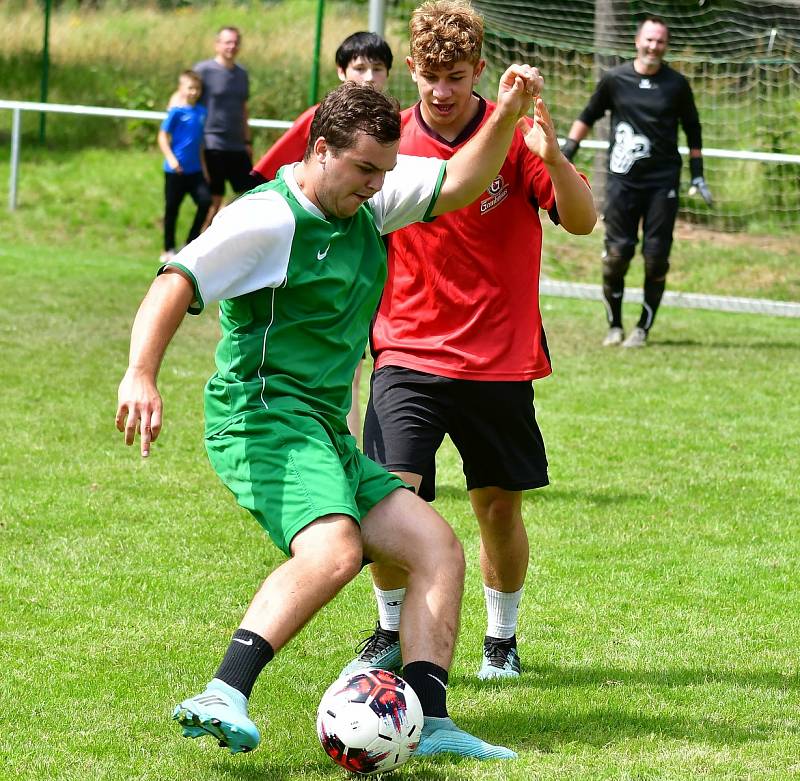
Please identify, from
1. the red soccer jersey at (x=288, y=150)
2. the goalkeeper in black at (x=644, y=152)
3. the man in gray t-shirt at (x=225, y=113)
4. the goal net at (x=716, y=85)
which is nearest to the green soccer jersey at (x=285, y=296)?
the red soccer jersey at (x=288, y=150)

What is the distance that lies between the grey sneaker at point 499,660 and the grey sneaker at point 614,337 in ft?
22.2

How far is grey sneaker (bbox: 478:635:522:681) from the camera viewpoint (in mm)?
4363

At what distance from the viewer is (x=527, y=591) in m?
5.27

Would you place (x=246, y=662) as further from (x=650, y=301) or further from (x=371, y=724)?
(x=650, y=301)

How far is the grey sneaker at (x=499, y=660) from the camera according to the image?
4.36m

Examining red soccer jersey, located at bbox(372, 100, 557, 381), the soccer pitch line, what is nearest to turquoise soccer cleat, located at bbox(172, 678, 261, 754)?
red soccer jersey, located at bbox(372, 100, 557, 381)

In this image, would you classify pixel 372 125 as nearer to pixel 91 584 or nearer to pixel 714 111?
pixel 91 584

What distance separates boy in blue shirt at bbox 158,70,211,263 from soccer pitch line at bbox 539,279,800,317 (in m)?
3.89

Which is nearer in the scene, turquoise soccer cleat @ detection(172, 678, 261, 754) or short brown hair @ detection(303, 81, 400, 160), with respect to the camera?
turquoise soccer cleat @ detection(172, 678, 261, 754)

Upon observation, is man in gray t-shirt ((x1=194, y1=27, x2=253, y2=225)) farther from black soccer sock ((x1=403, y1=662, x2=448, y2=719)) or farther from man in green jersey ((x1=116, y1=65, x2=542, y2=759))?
black soccer sock ((x1=403, y1=662, x2=448, y2=719))

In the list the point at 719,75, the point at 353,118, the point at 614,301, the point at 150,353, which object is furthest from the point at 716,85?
the point at 150,353

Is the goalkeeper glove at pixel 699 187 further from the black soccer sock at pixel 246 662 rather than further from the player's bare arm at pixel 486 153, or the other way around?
the black soccer sock at pixel 246 662

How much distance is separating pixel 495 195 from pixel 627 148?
22.0ft

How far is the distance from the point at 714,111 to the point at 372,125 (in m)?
13.9
